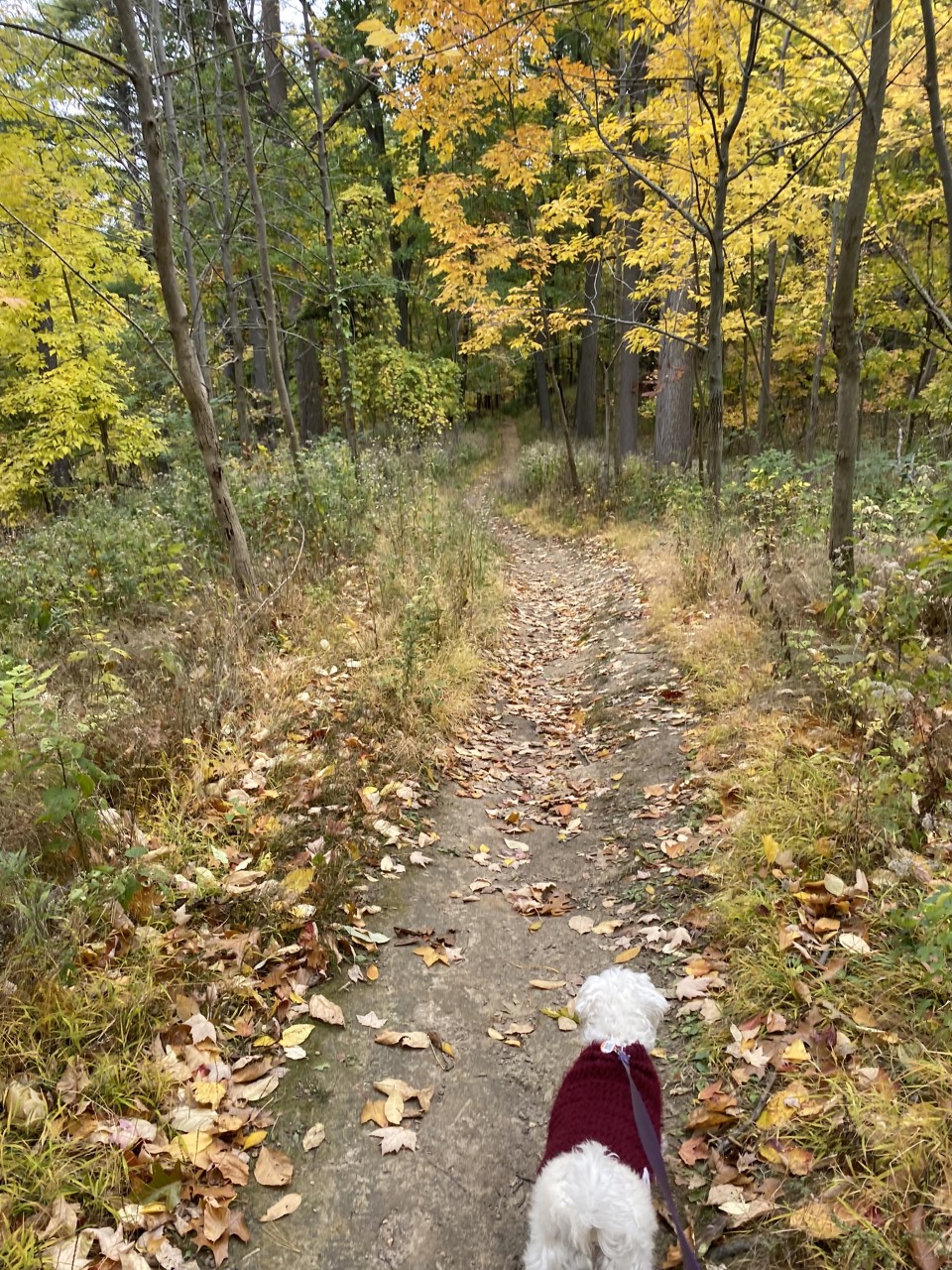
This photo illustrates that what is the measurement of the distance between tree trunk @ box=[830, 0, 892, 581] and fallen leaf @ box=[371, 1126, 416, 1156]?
382 centimetres

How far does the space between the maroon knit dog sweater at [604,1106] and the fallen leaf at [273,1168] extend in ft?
3.15

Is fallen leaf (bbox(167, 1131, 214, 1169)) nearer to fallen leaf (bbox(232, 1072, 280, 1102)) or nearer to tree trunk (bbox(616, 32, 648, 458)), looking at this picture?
fallen leaf (bbox(232, 1072, 280, 1102))

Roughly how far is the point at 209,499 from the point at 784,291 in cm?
1288

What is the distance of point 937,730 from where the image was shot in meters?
3.22

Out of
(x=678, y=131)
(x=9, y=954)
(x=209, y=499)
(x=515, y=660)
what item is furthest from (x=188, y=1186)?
(x=678, y=131)

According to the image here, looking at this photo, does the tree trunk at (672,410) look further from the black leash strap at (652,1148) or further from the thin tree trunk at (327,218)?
the black leash strap at (652,1148)

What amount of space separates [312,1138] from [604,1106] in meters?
1.21

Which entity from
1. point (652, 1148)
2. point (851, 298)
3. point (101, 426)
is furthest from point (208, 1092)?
point (101, 426)

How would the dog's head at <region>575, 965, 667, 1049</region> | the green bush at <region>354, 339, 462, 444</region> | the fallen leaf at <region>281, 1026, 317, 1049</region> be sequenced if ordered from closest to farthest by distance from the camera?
1. the dog's head at <region>575, 965, 667, 1049</region>
2. the fallen leaf at <region>281, 1026, 317, 1049</region>
3. the green bush at <region>354, 339, 462, 444</region>

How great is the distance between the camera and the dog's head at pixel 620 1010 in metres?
2.35

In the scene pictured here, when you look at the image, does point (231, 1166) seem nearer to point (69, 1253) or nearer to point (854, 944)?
point (69, 1253)

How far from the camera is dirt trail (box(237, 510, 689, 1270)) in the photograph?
2.36m

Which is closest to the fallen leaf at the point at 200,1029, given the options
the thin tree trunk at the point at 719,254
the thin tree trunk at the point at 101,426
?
the thin tree trunk at the point at 719,254

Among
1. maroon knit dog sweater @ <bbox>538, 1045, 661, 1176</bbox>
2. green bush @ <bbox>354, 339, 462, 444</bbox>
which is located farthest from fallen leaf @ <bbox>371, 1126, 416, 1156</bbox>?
green bush @ <bbox>354, 339, 462, 444</bbox>
